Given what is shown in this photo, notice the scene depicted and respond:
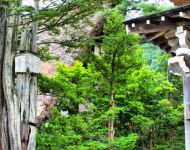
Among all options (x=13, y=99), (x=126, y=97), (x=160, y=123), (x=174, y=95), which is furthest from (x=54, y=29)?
(x=174, y=95)

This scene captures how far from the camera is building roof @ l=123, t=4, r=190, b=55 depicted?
14.0ft

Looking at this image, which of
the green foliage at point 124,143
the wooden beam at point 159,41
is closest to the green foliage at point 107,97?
the green foliage at point 124,143

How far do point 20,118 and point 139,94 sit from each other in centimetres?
362

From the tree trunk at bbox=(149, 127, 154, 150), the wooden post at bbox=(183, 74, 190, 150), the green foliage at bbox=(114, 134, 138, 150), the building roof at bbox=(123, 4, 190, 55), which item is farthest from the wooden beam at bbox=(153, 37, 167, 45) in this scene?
the tree trunk at bbox=(149, 127, 154, 150)

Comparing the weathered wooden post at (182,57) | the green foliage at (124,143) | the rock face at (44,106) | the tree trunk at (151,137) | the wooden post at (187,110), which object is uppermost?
the weathered wooden post at (182,57)

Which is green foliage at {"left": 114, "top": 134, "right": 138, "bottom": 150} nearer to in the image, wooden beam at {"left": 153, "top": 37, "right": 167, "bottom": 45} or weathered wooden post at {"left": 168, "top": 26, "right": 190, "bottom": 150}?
wooden beam at {"left": 153, "top": 37, "right": 167, "bottom": 45}

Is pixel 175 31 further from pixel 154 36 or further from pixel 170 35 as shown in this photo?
pixel 154 36

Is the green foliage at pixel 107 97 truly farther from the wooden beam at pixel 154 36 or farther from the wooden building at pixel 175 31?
the wooden building at pixel 175 31

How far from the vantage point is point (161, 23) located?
4621 mm

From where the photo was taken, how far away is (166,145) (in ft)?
34.5

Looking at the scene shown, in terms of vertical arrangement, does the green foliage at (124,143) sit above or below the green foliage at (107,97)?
below

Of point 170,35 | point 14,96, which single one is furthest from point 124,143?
point 170,35

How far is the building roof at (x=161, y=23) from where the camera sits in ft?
14.0

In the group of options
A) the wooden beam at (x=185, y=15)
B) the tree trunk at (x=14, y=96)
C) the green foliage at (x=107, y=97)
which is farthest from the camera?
the green foliage at (x=107, y=97)
